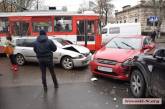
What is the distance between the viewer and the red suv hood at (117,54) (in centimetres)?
930

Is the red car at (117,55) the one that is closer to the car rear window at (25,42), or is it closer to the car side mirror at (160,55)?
the car side mirror at (160,55)

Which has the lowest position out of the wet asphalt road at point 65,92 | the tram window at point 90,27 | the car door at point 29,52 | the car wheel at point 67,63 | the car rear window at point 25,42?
the wet asphalt road at point 65,92

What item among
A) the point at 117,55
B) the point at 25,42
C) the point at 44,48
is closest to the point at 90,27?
the point at 25,42

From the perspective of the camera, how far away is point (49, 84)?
9.21m

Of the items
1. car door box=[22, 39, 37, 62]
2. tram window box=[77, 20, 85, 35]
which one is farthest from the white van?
car door box=[22, 39, 37, 62]

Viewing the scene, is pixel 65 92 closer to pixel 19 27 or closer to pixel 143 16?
pixel 19 27

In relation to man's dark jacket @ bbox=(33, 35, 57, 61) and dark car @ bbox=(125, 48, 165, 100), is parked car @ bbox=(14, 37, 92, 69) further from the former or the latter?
dark car @ bbox=(125, 48, 165, 100)

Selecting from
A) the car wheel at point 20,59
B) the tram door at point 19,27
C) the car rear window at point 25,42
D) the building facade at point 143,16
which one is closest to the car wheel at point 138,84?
the car rear window at point 25,42

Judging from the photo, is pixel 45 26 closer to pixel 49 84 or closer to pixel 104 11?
pixel 49 84

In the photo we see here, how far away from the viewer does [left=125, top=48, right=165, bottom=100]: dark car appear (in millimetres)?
5910

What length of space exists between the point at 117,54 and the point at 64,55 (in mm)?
3191

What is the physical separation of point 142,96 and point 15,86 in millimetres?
4042

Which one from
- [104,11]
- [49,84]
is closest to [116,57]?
[49,84]

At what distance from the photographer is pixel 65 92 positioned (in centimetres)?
812
